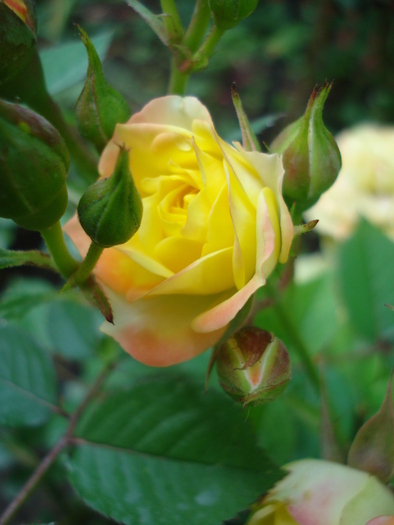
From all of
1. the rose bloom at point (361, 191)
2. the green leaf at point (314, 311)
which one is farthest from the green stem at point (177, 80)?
the rose bloom at point (361, 191)

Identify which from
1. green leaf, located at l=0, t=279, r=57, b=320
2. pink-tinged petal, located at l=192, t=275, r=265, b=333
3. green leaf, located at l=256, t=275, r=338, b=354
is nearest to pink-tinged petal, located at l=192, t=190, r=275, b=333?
pink-tinged petal, located at l=192, t=275, r=265, b=333

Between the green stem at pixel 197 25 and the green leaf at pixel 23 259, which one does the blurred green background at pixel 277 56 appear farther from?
the green leaf at pixel 23 259

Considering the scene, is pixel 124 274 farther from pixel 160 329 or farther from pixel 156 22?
pixel 156 22

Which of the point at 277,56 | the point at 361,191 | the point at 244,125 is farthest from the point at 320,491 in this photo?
the point at 277,56

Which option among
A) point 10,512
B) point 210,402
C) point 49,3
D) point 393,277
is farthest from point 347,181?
point 49,3

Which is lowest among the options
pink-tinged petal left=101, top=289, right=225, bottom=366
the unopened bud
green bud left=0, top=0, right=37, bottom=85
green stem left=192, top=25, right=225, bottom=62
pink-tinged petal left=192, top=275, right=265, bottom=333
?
the unopened bud

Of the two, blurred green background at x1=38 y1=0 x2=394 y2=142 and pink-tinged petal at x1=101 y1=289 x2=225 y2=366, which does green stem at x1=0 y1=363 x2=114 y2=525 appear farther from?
blurred green background at x1=38 y1=0 x2=394 y2=142
